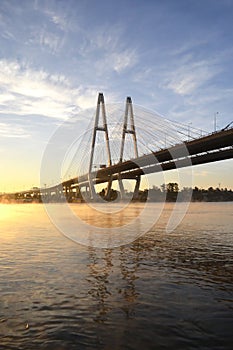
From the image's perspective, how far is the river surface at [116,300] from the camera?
5801 millimetres

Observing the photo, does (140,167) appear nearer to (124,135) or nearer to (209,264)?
(124,135)

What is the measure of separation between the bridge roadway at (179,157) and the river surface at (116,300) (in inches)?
1354

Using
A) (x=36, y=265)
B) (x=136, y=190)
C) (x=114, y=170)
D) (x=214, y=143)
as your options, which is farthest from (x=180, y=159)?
(x=36, y=265)

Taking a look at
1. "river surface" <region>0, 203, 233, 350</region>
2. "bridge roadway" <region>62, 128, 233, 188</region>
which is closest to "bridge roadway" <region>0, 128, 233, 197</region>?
"bridge roadway" <region>62, 128, 233, 188</region>

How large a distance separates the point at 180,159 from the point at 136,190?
83.0 feet

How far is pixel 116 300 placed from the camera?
307 inches

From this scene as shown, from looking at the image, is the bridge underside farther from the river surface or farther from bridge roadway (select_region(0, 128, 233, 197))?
the river surface

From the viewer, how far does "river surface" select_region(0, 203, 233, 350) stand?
580 centimetres

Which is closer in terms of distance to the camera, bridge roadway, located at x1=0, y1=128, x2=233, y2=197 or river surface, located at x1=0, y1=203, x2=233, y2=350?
river surface, located at x1=0, y1=203, x2=233, y2=350

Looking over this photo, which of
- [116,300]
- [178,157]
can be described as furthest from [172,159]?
[116,300]

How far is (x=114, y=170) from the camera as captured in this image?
7125 centimetres

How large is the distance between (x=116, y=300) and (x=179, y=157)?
1946 inches

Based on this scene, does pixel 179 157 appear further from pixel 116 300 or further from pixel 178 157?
pixel 116 300

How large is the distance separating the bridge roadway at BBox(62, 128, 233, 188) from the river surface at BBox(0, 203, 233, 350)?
3439 cm
